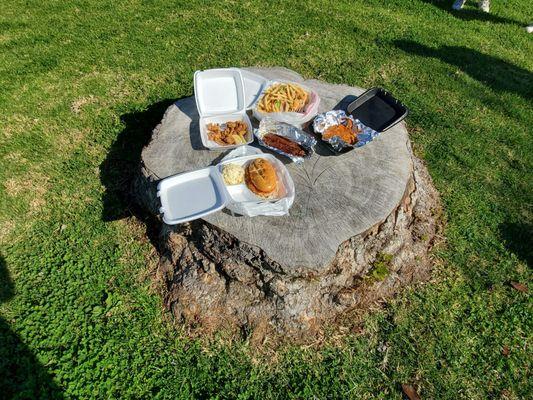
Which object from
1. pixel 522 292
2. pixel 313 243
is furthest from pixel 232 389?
pixel 522 292

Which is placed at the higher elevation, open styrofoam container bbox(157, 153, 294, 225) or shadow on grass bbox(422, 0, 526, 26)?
open styrofoam container bbox(157, 153, 294, 225)

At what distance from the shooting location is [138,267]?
447cm

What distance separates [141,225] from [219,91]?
5.88ft

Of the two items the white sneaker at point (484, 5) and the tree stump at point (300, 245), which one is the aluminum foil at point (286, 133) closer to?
the tree stump at point (300, 245)

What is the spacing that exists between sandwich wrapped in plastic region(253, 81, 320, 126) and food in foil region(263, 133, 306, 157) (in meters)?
0.27

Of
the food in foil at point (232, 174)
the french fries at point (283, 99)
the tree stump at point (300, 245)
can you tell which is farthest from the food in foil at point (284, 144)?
the food in foil at point (232, 174)

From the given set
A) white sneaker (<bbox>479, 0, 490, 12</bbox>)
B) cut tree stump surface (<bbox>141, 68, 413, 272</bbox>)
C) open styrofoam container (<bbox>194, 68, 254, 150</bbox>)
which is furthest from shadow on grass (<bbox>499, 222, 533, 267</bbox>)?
white sneaker (<bbox>479, 0, 490, 12</bbox>)

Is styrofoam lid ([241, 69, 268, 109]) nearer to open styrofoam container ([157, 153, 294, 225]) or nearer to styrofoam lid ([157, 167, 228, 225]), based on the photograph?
open styrofoam container ([157, 153, 294, 225])

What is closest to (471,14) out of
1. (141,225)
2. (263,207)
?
(263,207)

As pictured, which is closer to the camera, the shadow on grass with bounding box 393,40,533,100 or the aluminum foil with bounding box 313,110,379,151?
the aluminum foil with bounding box 313,110,379,151

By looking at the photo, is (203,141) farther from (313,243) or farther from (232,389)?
(232,389)

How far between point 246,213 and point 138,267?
5.42 ft

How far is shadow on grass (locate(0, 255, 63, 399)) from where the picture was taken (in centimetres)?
350

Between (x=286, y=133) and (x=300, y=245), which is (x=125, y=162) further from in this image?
(x=300, y=245)
